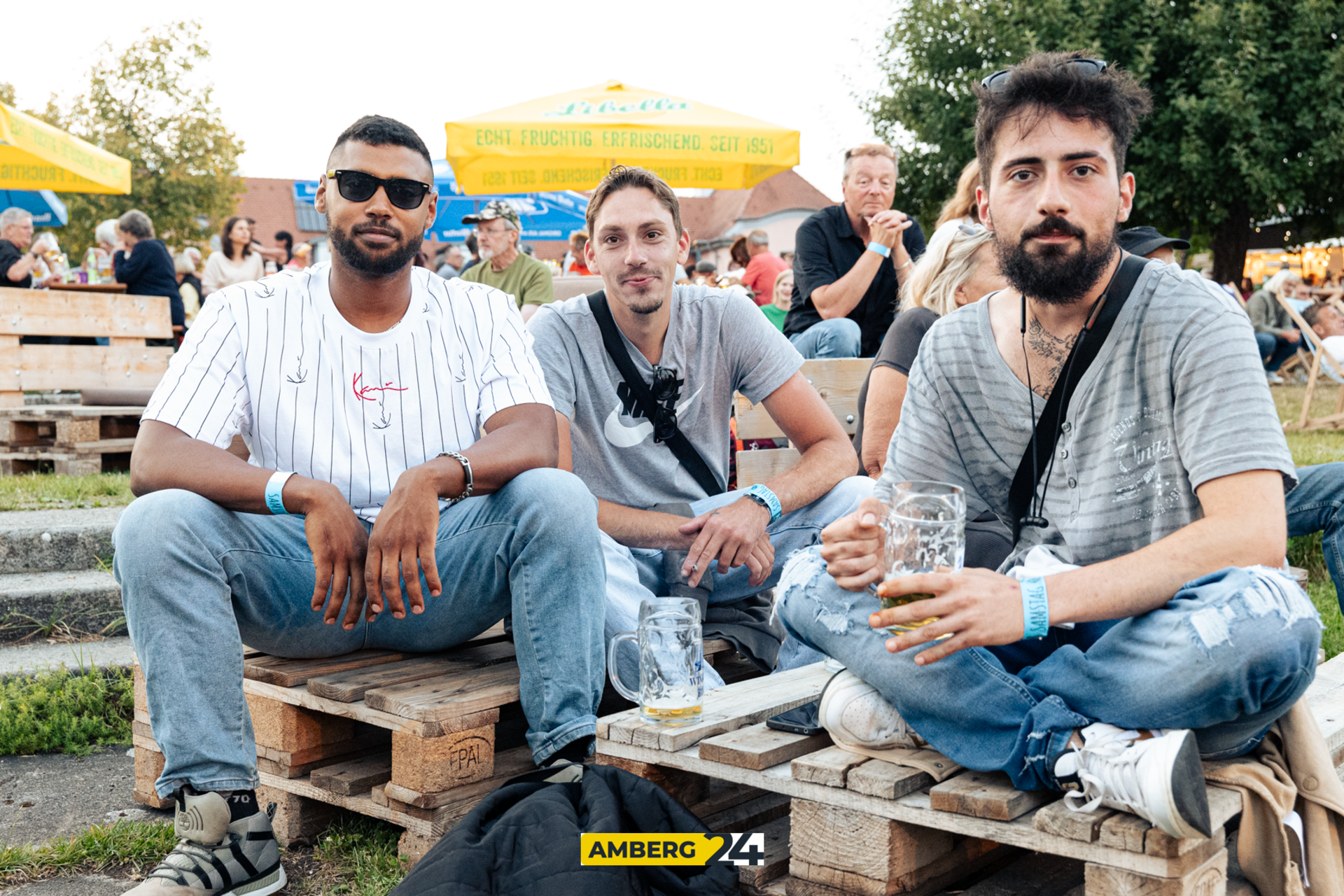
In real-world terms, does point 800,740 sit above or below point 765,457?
below

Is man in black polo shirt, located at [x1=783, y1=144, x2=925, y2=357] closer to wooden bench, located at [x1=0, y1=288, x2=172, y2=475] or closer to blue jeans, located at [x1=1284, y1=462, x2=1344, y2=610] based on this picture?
blue jeans, located at [x1=1284, y1=462, x2=1344, y2=610]

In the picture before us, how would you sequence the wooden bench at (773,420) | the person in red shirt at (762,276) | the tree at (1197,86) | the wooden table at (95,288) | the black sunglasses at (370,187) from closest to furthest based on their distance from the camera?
the black sunglasses at (370,187) < the wooden bench at (773,420) < the wooden table at (95,288) < the person in red shirt at (762,276) < the tree at (1197,86)

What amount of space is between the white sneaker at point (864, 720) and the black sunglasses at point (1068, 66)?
4.51 ft

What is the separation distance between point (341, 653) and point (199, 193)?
27605mm

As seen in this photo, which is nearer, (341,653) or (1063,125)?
(1063,125)

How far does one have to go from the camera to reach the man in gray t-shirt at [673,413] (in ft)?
11.5

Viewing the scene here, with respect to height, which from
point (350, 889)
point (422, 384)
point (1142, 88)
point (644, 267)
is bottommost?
point (350, 889)

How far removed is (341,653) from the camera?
2928 mm

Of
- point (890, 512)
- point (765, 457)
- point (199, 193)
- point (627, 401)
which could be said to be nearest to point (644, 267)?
point (627, 401)

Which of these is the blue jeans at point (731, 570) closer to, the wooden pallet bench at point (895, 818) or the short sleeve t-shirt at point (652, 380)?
the short sleeve t-shirt at point (652, 380)

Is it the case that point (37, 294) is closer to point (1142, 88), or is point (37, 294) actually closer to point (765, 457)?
point (765, 457)

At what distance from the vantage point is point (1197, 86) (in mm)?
16062

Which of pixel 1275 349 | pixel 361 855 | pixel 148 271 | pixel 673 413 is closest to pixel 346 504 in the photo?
pixel 361 855

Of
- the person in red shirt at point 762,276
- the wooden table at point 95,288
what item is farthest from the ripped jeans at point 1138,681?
the person in red shirt at point 762,276
